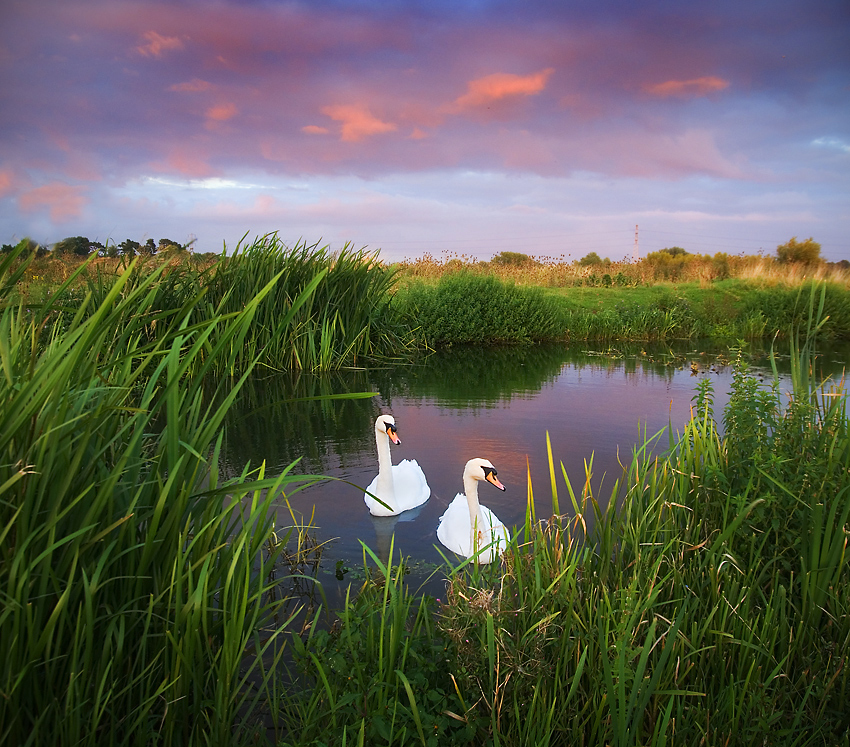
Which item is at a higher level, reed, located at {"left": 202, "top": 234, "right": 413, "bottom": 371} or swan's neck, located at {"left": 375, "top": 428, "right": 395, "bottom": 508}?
reed, located at {"left": 202, "top": 234, "right": 413, "bottom": 371}

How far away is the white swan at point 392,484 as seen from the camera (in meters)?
5.15

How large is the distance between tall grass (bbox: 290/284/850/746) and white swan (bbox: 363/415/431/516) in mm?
2053

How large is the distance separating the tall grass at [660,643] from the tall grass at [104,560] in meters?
0.48

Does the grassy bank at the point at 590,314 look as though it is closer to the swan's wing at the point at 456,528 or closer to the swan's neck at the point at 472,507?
the swan's wing at the point at 456,528

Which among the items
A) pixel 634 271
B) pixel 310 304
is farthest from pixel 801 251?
pixel 310 304

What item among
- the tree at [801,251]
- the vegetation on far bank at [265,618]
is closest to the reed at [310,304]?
the vegetation on far bank at [265,618]

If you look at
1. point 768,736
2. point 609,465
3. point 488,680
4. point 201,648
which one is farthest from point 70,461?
point 609,465

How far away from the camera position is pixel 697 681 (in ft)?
8.08

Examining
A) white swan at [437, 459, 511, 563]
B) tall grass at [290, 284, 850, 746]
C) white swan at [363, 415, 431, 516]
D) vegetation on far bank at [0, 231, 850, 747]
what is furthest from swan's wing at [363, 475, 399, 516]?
tall grass at [290, 284, 850, 746]

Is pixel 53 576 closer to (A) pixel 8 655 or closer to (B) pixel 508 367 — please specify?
(A) pixel 8 655

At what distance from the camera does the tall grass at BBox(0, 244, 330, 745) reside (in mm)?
1815

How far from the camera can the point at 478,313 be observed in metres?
15.3

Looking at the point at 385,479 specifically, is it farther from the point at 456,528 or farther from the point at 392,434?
the point at 456,528

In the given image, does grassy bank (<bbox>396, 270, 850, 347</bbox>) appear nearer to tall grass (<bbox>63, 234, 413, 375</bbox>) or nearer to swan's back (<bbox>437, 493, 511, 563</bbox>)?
tall grass (<bbox>63, 234, 413, 375</bbox>)
